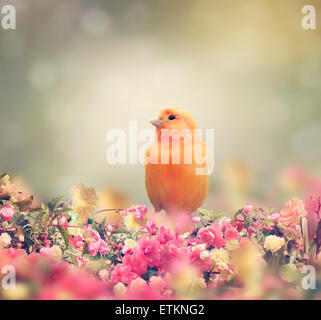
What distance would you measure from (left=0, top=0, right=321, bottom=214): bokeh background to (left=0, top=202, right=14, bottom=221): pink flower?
110mm

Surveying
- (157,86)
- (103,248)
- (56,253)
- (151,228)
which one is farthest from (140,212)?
(157,86)

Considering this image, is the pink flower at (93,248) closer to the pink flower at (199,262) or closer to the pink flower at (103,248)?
the pink flower at (103,248)

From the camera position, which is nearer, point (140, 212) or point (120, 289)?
point (120, 289)

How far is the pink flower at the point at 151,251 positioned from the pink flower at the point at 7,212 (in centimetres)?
44

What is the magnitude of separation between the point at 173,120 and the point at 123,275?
0.55m

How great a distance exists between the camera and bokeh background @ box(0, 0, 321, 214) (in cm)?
155

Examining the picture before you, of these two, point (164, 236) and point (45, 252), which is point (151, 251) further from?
point (45, 252)

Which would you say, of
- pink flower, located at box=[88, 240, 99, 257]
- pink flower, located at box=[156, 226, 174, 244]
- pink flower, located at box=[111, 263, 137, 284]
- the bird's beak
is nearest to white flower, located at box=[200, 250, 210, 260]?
pink flower, located at box=[156, 226, 174, 244]

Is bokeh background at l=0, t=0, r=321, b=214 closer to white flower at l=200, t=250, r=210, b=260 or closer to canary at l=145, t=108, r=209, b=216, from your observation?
canary at l=145, t=108, r=209, b=216

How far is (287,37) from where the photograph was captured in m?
1.58

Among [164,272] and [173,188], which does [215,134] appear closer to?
[173,188]

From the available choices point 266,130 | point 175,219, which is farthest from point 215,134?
point 175,219

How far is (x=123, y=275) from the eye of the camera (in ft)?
4.77

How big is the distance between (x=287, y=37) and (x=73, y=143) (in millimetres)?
838
